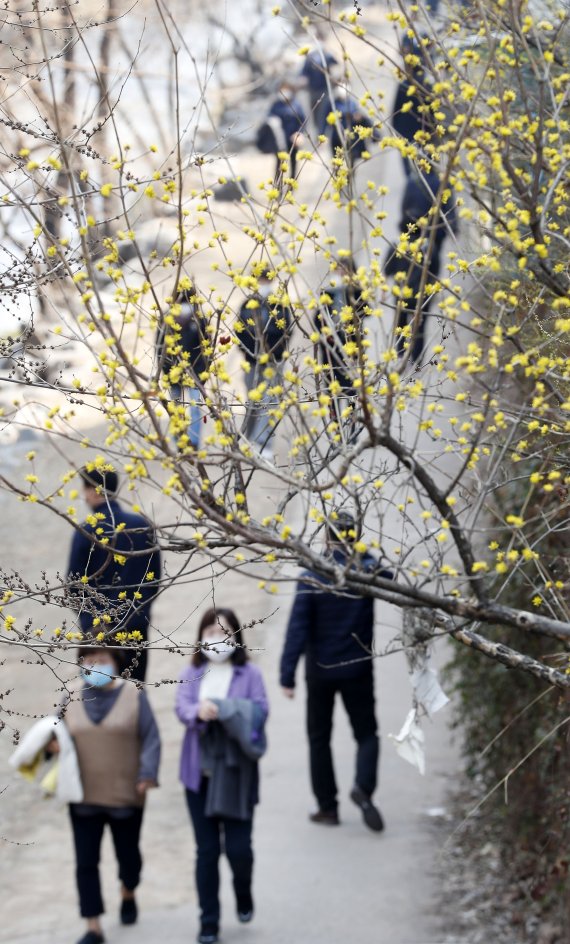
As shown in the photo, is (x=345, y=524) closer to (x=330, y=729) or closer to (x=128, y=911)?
(x=128, y=911)

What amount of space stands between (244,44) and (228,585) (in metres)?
22.5

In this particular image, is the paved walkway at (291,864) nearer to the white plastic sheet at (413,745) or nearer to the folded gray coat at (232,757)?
A: the folded gray coat at (232,757)

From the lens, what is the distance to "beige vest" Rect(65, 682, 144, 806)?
739 cm

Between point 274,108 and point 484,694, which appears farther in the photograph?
point 274,108

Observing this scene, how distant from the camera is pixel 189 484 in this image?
3859 millimetres

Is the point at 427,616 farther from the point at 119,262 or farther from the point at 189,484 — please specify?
the point at 119,262

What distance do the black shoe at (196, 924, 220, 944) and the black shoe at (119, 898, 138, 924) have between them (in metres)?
0.45

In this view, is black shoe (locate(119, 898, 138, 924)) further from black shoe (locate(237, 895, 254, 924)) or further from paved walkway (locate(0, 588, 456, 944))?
black shoe (locate(237, 895, 254, 924))

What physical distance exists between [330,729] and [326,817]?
0.57 m

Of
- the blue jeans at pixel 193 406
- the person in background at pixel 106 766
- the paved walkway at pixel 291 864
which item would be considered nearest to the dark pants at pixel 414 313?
the blue jeans at pixel 193 406

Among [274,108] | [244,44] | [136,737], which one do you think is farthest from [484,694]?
[244,44]

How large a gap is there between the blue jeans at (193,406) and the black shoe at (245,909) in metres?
3.58

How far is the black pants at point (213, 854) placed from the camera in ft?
24.5

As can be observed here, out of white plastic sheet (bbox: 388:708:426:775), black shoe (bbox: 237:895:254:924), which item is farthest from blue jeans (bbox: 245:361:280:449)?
black shoe (bbox: 237:895:254:924)
